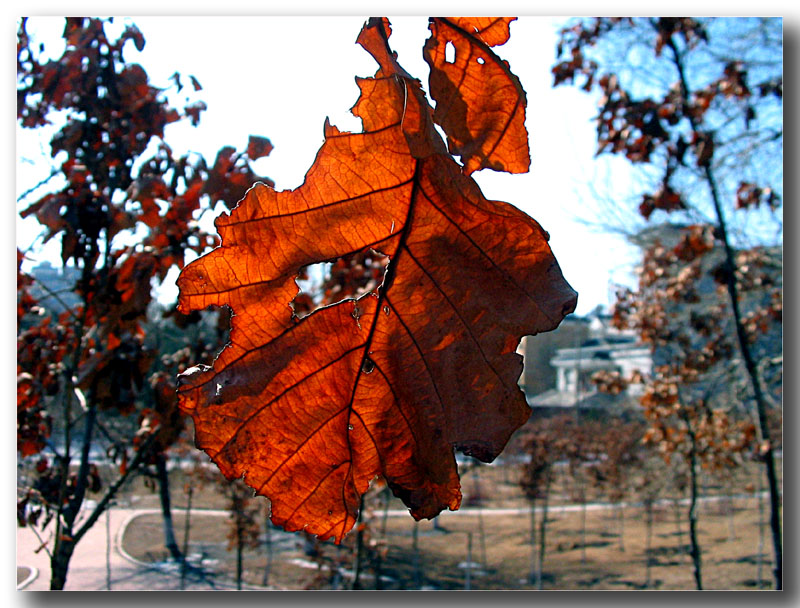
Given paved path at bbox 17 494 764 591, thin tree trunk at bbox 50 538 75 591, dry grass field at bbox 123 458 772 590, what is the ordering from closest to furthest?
thin tree trunk at bbox 50 538 75 591
paved path at bbox 17 494 764 591
dry grass field at bbox 123 458 772 590

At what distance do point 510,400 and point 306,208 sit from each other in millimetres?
151

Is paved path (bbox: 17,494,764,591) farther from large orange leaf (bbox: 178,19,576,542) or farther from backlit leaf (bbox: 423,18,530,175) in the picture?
backlit leaf (bbox: 423,18,530,175)

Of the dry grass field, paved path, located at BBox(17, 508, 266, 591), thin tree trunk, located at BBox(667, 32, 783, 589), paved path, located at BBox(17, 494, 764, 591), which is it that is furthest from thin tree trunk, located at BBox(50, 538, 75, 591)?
the dry grass field

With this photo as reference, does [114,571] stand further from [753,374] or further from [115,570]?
[753,374]

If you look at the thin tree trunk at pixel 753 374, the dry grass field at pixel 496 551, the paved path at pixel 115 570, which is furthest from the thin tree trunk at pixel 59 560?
the dry grass field at pixel 496 551

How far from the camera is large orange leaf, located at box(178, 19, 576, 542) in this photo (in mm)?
345

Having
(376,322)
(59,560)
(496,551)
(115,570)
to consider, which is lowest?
(496,551)

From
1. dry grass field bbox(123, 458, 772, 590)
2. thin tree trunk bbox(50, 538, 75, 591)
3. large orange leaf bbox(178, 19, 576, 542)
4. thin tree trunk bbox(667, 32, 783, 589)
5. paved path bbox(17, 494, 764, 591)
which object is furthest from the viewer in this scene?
dry grass field bbox(123, 458, 772, 590)

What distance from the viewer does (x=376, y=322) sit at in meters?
0.38

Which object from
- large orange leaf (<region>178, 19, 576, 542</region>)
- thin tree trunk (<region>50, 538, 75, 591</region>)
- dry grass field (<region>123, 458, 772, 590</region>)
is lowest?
dry grass field (<region>123, 458, 772, 590</region>)

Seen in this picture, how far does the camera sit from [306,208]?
37cm

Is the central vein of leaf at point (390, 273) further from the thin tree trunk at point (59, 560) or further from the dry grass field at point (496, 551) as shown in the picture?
the dry grass field at point (496, 551)

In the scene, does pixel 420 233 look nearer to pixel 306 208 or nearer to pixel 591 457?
pixel 306 208

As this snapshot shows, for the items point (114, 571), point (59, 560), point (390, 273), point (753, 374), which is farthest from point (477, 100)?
point (114, 571)
